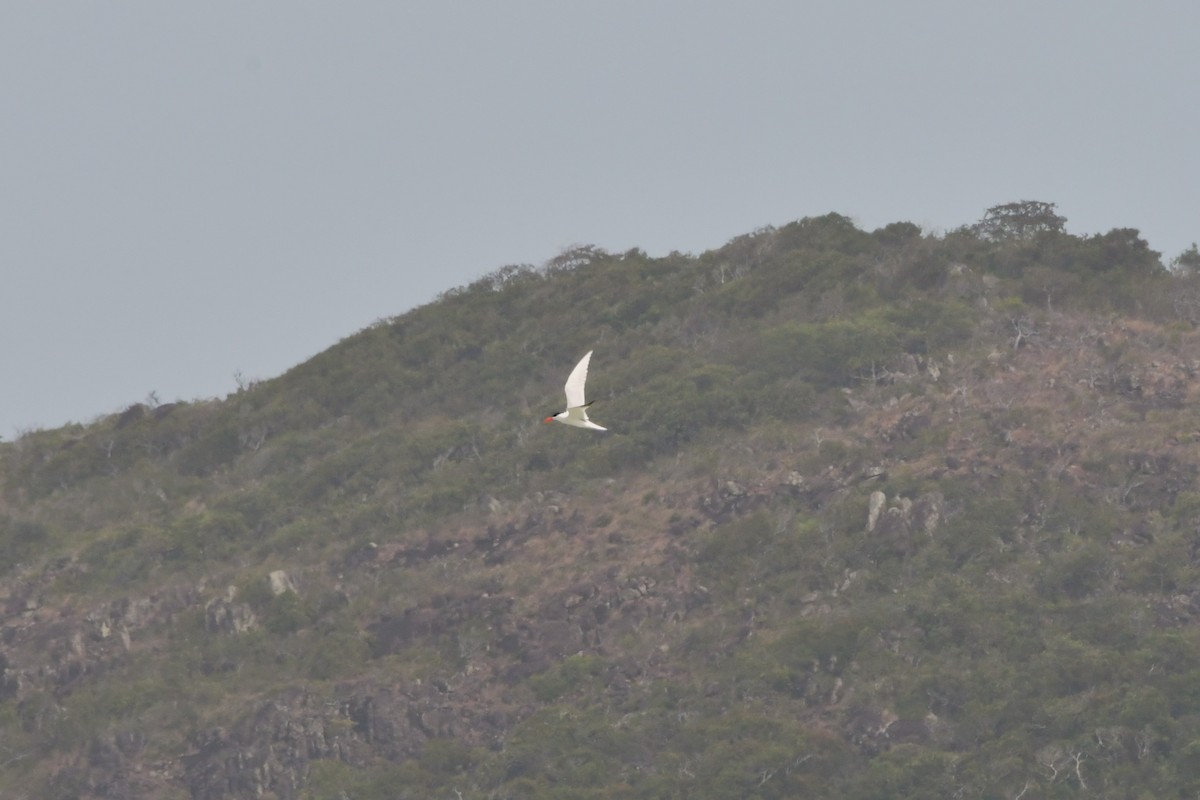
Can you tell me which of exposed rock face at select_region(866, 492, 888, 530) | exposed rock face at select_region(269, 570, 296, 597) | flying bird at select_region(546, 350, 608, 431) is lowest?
exposed rock face at select_region(866, 492, 888, 530)

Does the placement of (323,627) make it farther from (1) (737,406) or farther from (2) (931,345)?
(2) (931,345)

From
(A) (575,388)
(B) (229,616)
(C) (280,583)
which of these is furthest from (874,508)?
(B) (229,616)

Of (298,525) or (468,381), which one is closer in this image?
(298,525)

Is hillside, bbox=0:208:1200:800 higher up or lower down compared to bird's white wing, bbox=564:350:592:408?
lower down

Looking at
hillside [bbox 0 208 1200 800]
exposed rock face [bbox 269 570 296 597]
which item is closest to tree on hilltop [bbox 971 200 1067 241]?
hillside [bbox 0 208 1200 800]

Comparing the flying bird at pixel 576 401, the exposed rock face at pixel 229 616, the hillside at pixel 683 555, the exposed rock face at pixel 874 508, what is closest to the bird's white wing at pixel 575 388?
the flying bird at pixel 576 401

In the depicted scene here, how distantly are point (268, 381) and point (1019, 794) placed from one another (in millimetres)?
32191

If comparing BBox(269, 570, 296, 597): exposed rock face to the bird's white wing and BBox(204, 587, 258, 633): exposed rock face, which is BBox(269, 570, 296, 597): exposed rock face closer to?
BBox(204, 587, 258, 633): exposed rock face

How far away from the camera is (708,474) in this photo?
6294 cm

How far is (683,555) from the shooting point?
60188 millimetres

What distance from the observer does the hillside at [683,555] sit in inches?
2115

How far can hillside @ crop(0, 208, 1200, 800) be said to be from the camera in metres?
53.7

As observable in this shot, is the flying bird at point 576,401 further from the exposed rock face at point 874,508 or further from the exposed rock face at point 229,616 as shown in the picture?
the exposed rock face at point 229,616

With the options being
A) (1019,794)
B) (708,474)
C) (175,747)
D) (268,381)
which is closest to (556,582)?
(708,474)
